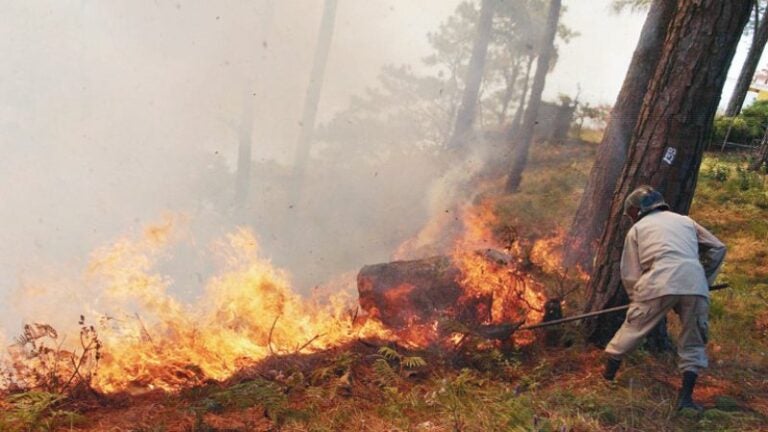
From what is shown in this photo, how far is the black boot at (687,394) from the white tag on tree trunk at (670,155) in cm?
217

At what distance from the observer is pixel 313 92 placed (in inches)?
652

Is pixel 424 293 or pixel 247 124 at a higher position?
pixel 247 124

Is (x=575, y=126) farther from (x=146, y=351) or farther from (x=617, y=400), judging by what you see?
(x=146, y=351)

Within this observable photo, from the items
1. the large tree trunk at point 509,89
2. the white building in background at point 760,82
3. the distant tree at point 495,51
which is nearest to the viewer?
the distant tree at point 495,51

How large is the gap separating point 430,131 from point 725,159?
452 inches

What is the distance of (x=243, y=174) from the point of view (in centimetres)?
1719

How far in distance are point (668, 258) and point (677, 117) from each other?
1.66 metres

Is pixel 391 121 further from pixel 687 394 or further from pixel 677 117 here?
pixel 687 394

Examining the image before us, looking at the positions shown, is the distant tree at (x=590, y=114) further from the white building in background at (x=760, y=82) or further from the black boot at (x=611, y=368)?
the black boot at (x=611, y=368)

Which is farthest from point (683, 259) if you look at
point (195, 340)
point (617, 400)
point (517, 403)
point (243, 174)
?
point (243, 174)

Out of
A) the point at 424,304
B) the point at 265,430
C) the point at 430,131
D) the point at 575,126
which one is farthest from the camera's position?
the point at 430,131

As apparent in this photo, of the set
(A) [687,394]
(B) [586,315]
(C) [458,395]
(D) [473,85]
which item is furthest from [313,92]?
(A) [687,394]

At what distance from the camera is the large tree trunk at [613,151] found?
7.62m

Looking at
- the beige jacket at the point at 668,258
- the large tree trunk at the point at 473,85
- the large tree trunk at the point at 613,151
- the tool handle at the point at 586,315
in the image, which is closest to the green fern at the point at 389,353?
the tool handle at the point at 586,315
